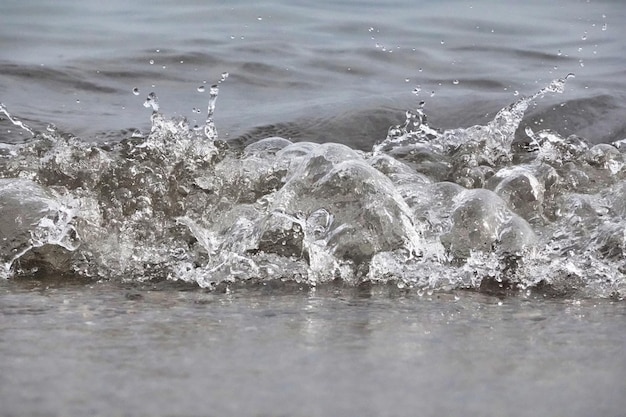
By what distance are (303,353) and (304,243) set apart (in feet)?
2.83

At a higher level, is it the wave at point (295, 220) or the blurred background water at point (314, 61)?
the blurred background water at point (314, 61)

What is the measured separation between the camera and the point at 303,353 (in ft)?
5.21

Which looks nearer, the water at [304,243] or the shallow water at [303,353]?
the shallow water at [303,353]

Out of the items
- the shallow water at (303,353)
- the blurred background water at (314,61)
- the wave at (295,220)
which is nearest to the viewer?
the shallow water at (303,353)

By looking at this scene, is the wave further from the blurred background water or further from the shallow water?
the blurred background water

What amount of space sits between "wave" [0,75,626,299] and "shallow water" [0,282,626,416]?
0.56ft

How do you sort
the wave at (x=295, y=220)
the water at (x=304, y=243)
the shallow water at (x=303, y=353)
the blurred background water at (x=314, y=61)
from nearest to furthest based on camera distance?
the shallow water at (x=303, y=353) → the water at (x=304, y=243) → the wave at (x=295, y=220) → the blurred background water at (x=314, y=61)

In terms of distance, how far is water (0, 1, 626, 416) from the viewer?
4.69ft

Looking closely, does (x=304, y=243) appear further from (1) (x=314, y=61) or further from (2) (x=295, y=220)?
(1) (x=314, y=61)

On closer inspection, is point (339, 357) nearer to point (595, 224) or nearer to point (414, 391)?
point (414, 391)

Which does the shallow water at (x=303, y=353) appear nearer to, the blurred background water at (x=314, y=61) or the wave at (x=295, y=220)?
the wave at (x=295, y=220)

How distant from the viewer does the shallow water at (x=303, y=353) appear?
1.32 m

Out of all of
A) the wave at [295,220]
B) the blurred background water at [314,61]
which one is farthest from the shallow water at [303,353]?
the blurred background water at [314,61]

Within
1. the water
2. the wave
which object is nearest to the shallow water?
the water
